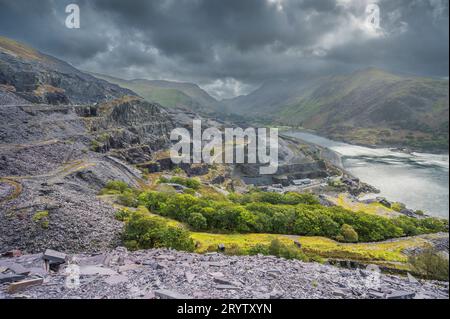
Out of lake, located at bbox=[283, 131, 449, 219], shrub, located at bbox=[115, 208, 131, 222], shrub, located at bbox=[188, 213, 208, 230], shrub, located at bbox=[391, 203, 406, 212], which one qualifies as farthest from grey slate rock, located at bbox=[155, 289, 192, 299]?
lake, located at bbox=[283, 131, 449, 219]

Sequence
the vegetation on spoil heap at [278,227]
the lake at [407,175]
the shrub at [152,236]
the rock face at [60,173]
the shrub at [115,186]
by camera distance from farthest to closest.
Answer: the lake at [407,175], the shrub at [115,186], the vegetation on spoil heap at [278,227], the shrub at [152,236], the rock face at [60,173]

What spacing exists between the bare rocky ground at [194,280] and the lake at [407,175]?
62.8 metres

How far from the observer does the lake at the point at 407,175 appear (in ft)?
234

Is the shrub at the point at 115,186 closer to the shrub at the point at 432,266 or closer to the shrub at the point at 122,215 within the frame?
the shrub at the point at 122,215

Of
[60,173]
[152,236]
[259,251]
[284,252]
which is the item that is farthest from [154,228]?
[60,173]

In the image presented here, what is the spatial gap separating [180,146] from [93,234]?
237ft

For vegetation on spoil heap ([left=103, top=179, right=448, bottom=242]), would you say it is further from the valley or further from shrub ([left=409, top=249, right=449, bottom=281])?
shrub ([left=409, top=249, right=449, bottom=281])

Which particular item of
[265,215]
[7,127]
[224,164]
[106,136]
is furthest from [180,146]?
[265,215]

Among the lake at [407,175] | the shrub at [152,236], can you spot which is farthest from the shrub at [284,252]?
the lake at [407,175]

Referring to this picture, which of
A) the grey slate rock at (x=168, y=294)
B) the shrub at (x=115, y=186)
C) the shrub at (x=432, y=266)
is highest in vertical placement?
the shrub at (x=115, y=186)

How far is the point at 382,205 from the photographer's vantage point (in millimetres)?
61438

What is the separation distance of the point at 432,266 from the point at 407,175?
85852 millimetres

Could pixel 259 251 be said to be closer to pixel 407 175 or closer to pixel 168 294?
pixel 168 294
